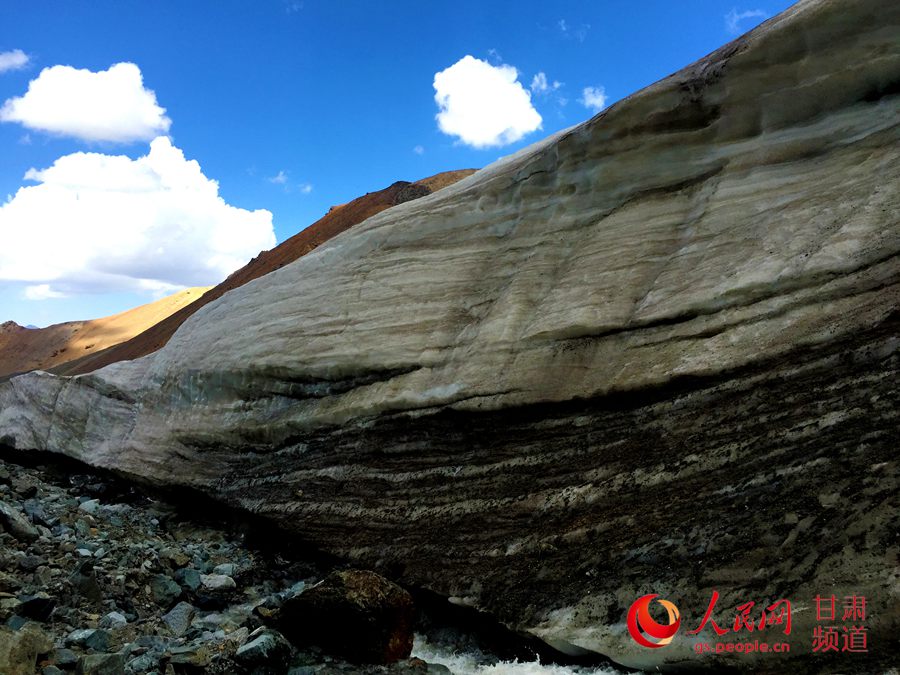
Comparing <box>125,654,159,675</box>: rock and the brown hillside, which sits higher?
the brown hillside

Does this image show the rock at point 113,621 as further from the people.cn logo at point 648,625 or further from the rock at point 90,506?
the people.cn logo at point 648,625

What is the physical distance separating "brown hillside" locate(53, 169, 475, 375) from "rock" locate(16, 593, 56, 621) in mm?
25340

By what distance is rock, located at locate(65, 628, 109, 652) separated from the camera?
5094 millimetres

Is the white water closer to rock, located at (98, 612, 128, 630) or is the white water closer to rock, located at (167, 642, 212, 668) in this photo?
rock, located at (167, 642, 212, 668)

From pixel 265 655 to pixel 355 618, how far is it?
727 mm

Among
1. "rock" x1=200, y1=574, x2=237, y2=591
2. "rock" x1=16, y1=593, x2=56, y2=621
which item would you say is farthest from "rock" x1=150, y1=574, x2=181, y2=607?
"rock" x1=16, y1=593, x2=56, y2=621

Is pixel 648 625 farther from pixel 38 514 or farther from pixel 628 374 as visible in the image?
pixel 38 514

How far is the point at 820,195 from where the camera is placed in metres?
5.95

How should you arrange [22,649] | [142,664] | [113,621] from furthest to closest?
[113,621] → [142,664] → [22,649]

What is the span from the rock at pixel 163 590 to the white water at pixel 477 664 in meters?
2.61

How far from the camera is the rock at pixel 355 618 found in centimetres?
515

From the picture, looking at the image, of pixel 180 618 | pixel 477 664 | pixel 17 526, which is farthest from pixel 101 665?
pixel 17 526

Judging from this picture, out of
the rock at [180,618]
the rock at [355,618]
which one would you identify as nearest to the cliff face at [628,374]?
the rock at [355,618]

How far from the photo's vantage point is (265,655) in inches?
198
